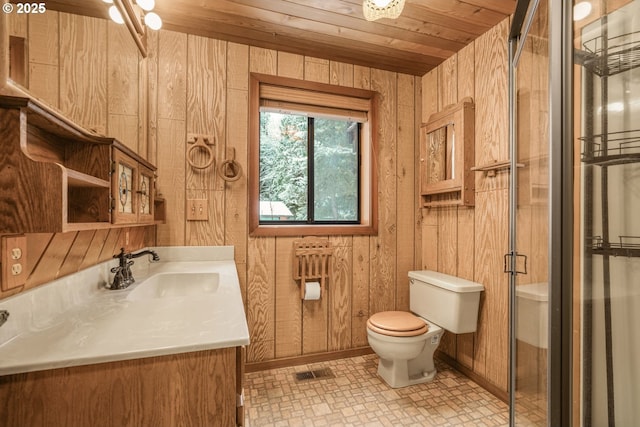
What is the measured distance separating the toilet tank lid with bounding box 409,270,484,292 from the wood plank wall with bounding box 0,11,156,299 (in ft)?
6.19

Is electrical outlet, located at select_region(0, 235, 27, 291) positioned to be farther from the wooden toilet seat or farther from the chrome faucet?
the wooden toilet seat

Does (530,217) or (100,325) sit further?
(530,217)

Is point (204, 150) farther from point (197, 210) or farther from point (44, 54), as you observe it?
point (44, 54)

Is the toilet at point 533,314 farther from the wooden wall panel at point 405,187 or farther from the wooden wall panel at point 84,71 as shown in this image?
the wooden wall panel at point 84,71

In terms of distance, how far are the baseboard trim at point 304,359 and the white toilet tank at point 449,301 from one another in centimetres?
59

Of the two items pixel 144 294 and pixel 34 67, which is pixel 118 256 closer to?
pixel 144 294

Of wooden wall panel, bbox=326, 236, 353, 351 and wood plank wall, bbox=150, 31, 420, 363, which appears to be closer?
wood plank wall, bbox=150, 31, 420, 363

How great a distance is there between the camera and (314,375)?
206 cm

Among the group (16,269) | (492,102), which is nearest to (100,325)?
(16,269)

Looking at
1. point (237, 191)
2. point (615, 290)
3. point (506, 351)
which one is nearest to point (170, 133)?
point (237, 191)

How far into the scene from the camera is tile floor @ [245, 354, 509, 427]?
1.61m

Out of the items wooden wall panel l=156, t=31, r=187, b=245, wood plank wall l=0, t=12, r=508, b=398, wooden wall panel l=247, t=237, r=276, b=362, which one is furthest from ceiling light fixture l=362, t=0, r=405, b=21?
wooden wall panel l=247, t=237, r=276, b=362

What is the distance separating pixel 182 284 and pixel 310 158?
1323mm

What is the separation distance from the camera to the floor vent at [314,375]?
2.02m
